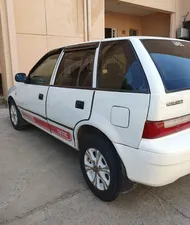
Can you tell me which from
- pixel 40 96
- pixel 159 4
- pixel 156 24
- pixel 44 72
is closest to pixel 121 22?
pixel 156 24

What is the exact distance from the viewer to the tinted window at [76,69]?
264 centimetres

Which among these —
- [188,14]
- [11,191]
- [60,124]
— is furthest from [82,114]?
[188,14]

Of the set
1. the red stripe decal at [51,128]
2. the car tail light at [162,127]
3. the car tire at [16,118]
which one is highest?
the car tail light at [162,127]

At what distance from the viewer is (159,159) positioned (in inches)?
73.0

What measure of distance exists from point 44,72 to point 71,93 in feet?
3.74

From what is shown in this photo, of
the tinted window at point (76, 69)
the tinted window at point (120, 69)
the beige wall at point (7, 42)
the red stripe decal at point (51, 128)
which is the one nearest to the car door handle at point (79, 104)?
the tinted window at point (76, 69)

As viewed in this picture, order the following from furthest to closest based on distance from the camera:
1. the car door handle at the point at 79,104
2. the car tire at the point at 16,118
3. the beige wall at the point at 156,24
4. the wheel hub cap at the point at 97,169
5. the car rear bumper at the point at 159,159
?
the beige wall at the point at 156,24
the car tire at the point at 16,118
the car door handle at the point at 79,104
the wheel hub cap at the point at 97,169
the car rear bumper at the point at 159,159

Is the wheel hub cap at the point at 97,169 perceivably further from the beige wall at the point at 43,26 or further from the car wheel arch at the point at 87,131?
the beige wall at the point at 43,26

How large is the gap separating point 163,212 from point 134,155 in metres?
0.76

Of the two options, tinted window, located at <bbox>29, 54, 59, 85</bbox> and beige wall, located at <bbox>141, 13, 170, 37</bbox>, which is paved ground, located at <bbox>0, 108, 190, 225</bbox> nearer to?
tinted window, located at <bbox>29, 54, 59, 85</bbox>

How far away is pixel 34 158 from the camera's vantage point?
11.5 feet

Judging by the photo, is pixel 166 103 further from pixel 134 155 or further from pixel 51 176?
pixel 51 176

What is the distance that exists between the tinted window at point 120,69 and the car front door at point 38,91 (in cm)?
116

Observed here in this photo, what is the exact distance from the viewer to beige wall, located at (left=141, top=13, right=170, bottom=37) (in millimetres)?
12492
